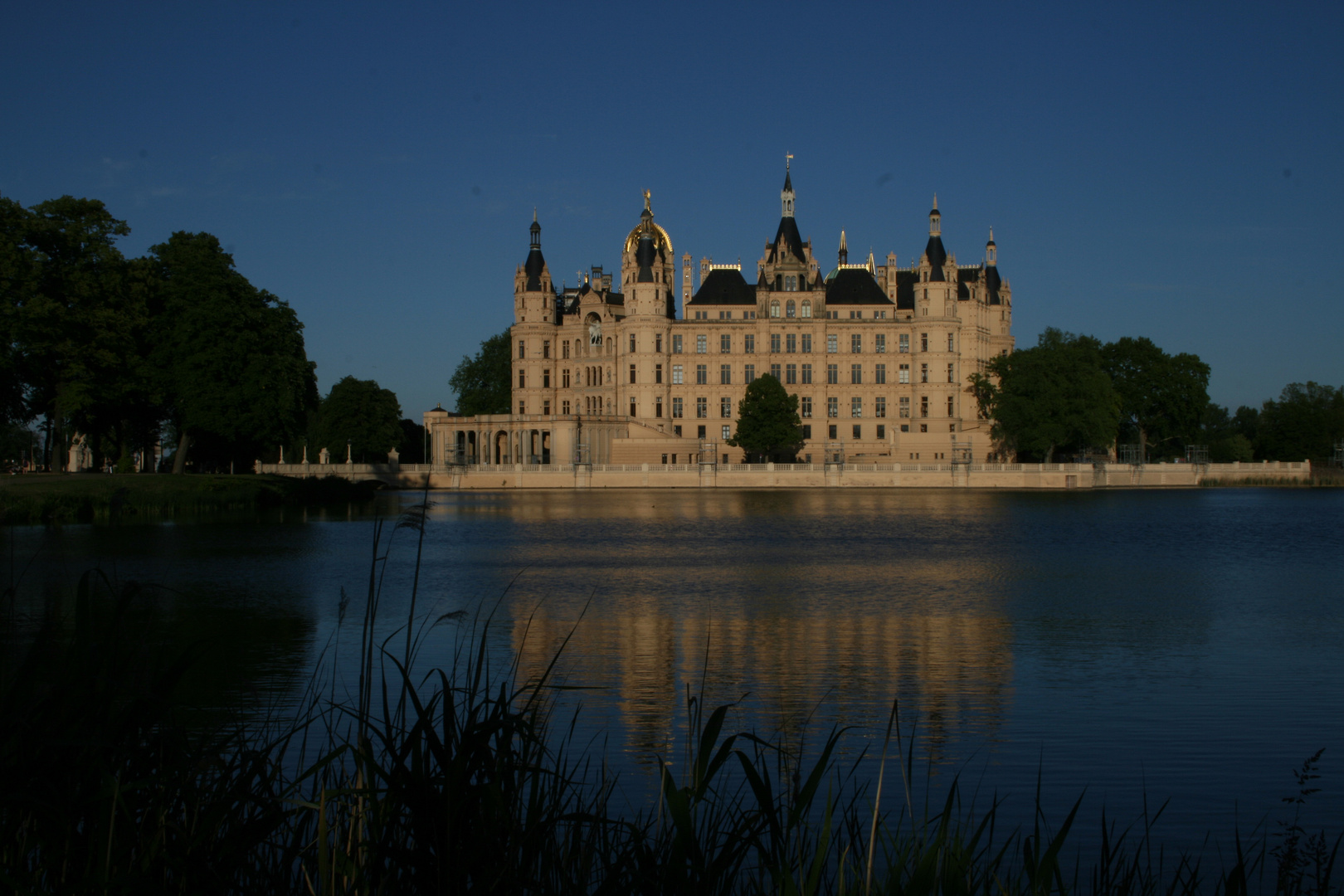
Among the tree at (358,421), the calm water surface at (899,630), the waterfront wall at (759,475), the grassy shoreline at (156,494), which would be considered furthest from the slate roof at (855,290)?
the calm water surface at (899,630)

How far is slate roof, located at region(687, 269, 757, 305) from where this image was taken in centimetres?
8800

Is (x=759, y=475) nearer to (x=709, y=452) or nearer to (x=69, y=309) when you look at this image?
(x=709, y=452)

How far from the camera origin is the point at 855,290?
8744cm

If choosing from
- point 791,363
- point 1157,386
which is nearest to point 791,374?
point 791,363

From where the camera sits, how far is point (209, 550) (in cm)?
2794

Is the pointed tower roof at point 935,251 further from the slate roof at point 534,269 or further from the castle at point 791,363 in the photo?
the slate roof at point 534,269

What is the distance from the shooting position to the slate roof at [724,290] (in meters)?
88.0

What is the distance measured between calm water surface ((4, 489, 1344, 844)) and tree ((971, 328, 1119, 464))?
1382 inches

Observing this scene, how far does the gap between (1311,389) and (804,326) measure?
52886 mm

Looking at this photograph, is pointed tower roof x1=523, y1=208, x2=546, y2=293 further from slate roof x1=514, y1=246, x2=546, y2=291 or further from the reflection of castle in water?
the reflection of castle in water

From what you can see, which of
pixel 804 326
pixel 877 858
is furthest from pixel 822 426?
pixel 877 858

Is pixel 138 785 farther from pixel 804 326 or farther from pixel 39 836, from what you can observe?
pixel 804 326

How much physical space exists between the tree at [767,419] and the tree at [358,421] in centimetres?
2453

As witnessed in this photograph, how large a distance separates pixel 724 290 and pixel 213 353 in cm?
4831
